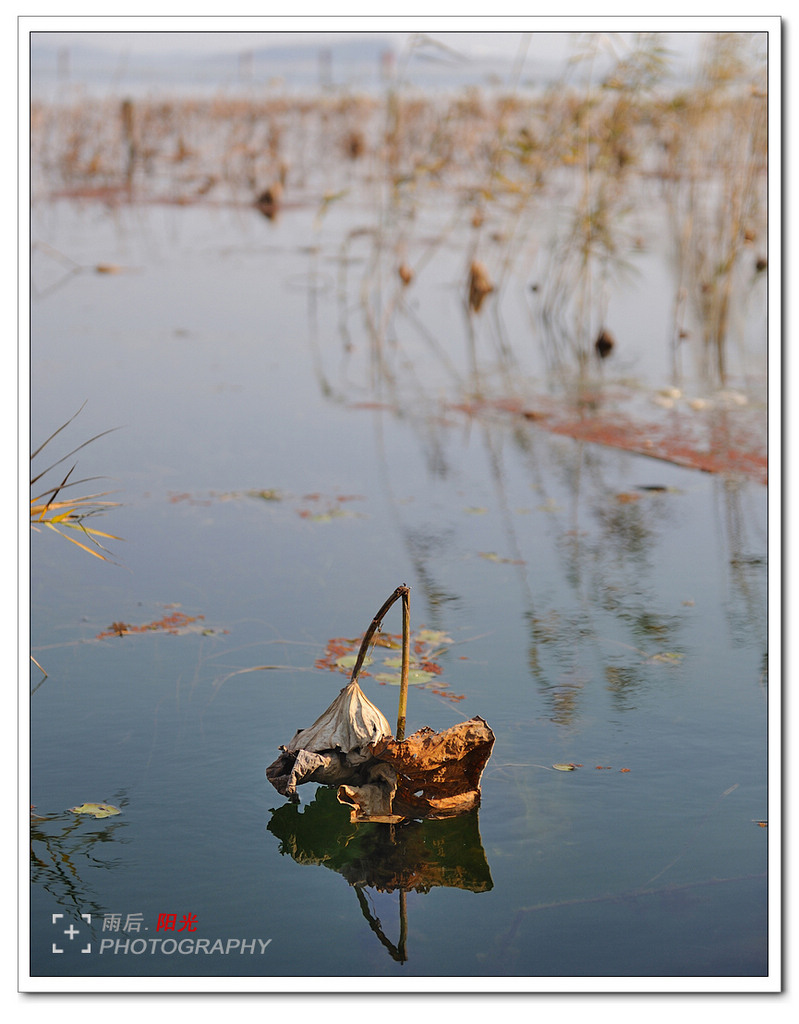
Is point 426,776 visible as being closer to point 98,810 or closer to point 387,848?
point 387,848

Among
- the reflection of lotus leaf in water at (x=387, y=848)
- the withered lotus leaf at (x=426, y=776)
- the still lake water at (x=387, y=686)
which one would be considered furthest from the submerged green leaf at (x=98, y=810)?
the withered lotus leaf at (x=426, y=776)

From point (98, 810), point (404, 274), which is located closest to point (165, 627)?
point (98, 810)

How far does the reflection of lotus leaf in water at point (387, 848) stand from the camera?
1.61 meters

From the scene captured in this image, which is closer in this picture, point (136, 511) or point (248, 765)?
point (248, 765)

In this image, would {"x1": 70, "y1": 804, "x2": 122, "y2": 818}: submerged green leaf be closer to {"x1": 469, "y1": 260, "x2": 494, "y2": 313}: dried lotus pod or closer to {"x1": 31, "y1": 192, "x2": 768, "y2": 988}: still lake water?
{"x1": 31, "y1": 192, "x2": 768, "y2": 988}: still lake water

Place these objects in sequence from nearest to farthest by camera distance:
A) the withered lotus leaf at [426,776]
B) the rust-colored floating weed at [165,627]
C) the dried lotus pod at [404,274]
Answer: the withered lotus leaf at [426,776] → the rust-colored floating weed at [165,627] → the dried lotus pod at [404,274]

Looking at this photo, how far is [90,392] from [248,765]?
255 centimetres

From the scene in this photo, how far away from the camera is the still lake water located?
1.53m

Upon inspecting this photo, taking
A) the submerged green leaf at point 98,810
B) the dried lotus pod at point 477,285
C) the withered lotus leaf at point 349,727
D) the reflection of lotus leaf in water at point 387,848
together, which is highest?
the dried lotus pod at point 477,285

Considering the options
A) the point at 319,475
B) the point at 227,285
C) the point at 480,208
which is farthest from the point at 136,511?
the point at 227,285

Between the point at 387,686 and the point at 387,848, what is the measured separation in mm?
496

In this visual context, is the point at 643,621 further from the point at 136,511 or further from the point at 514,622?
the point at 136,511

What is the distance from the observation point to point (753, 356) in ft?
15.9

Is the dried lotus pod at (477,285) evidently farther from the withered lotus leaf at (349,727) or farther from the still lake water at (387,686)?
the withered lotus leaf at (349,727)
